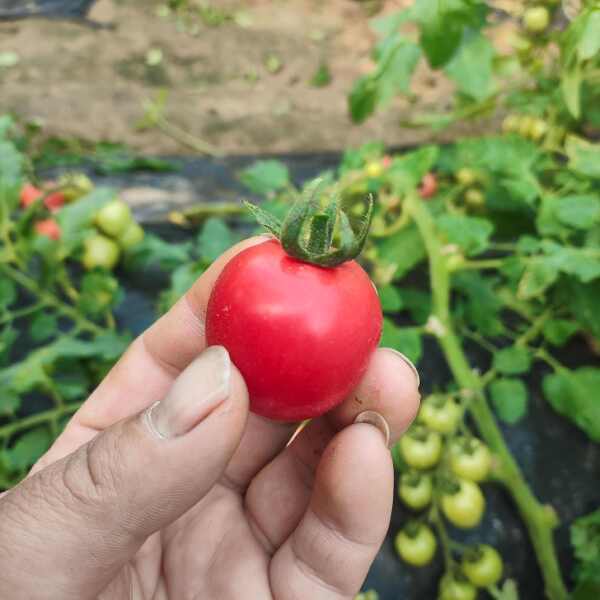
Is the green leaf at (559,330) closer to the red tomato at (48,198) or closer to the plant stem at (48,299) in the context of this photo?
the plant stem at (48,299)

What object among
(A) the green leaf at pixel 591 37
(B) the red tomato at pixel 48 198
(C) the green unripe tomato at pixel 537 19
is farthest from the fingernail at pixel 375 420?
(C) the green unripe tomato at pixel 537 19

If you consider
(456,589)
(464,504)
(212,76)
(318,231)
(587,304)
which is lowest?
(212,76)

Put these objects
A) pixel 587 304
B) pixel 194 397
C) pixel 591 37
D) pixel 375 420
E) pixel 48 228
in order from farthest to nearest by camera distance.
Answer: pixel 48 228 → pixel 587 304 → pixel 591 37 → pixel 375 420 → pixel 194 397

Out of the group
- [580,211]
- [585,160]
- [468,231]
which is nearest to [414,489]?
[468,231]

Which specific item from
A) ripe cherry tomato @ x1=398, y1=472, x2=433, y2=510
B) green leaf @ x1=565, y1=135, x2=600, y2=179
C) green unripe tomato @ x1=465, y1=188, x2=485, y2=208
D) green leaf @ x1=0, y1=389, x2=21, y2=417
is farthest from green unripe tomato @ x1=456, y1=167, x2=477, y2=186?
green leaf @ x1=0, y1=389, x2=21, y2=417

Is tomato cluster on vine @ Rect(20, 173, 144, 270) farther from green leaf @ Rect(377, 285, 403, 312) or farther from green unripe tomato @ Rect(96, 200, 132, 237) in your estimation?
green leaf @ Rect(377, 285, 403, 312)

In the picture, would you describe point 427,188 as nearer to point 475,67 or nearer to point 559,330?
point 475,67
